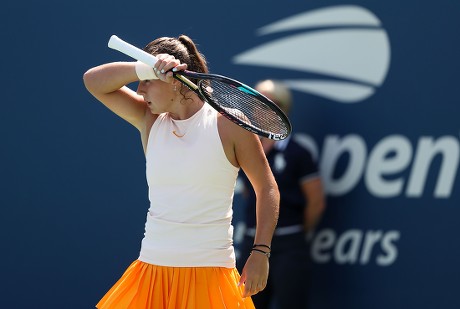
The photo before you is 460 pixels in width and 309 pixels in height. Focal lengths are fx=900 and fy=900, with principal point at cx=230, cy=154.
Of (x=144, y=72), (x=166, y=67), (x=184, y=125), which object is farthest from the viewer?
(x=184, y=125)

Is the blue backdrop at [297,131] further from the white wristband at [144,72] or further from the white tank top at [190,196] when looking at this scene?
the white wristband at [144,72]

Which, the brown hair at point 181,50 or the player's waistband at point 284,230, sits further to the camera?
the player's waistband at point 284,230

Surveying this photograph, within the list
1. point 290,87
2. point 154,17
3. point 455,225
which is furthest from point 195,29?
point 455,225

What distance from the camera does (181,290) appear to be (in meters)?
3.15

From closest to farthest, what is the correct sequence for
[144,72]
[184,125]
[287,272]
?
1. [144,72]
2. [184,125]
3. [287,272]

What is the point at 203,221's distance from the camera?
3164 millimetres

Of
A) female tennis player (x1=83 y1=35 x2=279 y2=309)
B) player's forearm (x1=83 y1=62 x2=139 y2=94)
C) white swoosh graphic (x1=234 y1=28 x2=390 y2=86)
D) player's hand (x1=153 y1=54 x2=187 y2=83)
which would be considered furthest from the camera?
white swoosh graphic (x1=234 y1=28 x2=390 y2=86)

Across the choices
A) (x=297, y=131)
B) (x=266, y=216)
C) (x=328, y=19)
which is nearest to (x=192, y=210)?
(x=266, y=216)

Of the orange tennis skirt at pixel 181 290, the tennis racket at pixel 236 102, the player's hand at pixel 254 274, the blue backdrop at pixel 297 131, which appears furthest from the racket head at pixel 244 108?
the blue backdrop at pixel 297 131

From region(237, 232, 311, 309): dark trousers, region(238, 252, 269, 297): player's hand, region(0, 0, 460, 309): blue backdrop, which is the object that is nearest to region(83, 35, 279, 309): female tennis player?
region(238, 252, 269, 297): player's hand

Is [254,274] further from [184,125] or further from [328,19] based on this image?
[328,19]

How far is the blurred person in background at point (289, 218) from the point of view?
197 inches

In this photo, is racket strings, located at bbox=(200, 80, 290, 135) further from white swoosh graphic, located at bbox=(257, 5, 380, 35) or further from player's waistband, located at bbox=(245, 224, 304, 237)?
white swoosh graphic, located at bbox=(257, 5, 380, 35)

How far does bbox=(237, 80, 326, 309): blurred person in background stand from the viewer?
4.99 metres
